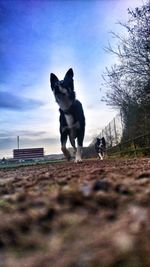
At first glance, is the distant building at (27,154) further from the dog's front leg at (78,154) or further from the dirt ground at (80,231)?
the dirt ground at (80,231)

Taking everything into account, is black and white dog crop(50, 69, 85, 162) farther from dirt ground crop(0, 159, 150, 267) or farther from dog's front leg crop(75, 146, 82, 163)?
dirt ground crop(0, 159, 150, 267)

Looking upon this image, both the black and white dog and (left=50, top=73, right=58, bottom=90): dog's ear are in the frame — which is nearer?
the black and white dog

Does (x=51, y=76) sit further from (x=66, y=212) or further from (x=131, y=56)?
(x=66, y=212)

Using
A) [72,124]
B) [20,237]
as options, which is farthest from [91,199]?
[72,124]

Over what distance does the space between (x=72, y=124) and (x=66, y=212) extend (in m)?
11.7

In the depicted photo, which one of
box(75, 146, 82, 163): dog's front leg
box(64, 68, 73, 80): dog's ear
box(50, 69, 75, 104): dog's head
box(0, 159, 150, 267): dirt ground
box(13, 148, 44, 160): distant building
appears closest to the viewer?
box(0, 159, 150, 267): dirt ground

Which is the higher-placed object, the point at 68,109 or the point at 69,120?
the point at 68,109

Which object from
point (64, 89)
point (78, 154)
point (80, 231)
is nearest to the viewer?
point (80, 231)

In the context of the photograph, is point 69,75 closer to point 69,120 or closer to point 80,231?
point 69,120

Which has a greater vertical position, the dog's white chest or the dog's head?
the dog's head

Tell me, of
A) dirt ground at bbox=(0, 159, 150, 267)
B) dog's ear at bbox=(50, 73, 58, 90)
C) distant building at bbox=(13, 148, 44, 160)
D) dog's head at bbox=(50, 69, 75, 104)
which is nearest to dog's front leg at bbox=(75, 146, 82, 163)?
dog's head at bbox=(50, 69, 75, 104)

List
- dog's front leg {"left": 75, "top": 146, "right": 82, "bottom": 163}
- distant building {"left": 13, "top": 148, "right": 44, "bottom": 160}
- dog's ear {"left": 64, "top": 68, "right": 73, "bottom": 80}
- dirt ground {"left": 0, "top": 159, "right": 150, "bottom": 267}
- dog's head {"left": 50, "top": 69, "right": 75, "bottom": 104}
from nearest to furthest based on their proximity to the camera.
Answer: dirt ground {"left": 0, "top": 159, "right": 150, "bottom": 267}
dog's front leg {"left": 75, "top": 146, "right": 82, "bottom": 163}
dog's head {"left": 50, "top": 69, "right": 75, "bottom": 104}
dog's ear {"left": 64, "top": 68, "right": 73, "bottom": 80}
distant building {"left": 13, "top": 148, "right": 44, "bottom": 160}

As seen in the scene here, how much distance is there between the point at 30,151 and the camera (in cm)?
4894

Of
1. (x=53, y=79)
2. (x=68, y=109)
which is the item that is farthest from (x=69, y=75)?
Result: (x=68, y=109)
